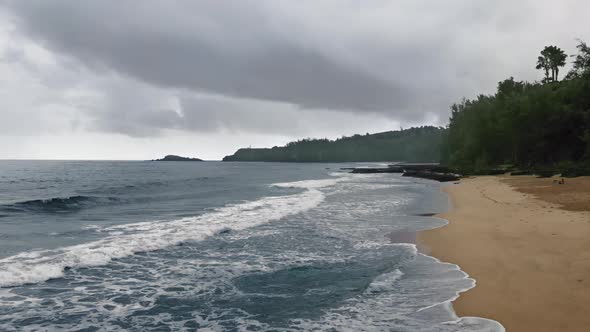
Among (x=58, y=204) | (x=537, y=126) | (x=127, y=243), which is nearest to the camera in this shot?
(x=127, y=243)

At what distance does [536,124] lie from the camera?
191 ft

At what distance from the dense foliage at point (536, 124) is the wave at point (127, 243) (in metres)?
40.1

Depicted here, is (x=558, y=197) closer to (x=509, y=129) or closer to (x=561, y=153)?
(x=561, y=153)

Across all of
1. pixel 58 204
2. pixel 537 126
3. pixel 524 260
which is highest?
pixel 537 126

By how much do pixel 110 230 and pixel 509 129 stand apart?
207ft

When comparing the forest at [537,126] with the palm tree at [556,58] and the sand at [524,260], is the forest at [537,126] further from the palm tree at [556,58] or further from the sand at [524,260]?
the sand at [524,260]

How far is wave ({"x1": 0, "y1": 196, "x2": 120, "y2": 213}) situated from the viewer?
28.8 m

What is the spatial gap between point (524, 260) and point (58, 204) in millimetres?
32720

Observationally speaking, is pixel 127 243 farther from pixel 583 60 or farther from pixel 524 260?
pixel 583 60

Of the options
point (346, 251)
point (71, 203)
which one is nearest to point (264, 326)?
point (346, 251)

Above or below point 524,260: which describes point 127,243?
below

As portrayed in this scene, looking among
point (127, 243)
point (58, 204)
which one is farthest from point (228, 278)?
point (58, 204)

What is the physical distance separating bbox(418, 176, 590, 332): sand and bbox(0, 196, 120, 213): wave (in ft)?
87.3

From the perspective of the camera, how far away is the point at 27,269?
1175cm
